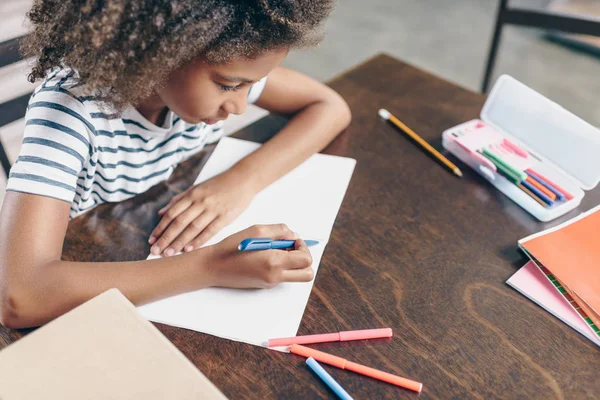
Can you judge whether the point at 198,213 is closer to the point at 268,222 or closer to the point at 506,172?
the point at 268,222

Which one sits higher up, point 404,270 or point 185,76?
point 185,76

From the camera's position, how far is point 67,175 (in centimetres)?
63

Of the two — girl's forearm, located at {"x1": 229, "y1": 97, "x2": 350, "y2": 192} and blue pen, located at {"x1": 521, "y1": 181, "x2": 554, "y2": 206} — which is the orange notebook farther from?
girl's forearm, located at {"x1": 229, "y1": 97, "x2": 350, "y2": 192}

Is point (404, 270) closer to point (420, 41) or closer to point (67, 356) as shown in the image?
point (67, 356)

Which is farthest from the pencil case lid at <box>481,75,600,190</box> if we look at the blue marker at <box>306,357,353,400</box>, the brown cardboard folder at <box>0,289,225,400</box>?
the brown cardboard folder at <box>0,289,225,400</box>

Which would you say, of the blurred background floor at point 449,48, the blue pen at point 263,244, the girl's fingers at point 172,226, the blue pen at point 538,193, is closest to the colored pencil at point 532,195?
the blue pen at point 538,193

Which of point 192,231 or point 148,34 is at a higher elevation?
point 148,34

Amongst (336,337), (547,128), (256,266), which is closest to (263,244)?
(256,266)

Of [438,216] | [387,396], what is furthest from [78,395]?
[438,216]

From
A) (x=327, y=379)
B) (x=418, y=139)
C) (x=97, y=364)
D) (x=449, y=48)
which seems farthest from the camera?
(x=449, y=48)

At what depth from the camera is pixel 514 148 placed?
793mm

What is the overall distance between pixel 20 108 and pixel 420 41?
6.70ft

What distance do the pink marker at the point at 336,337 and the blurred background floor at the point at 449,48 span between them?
1.40 m

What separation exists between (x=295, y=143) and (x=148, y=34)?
326mm
